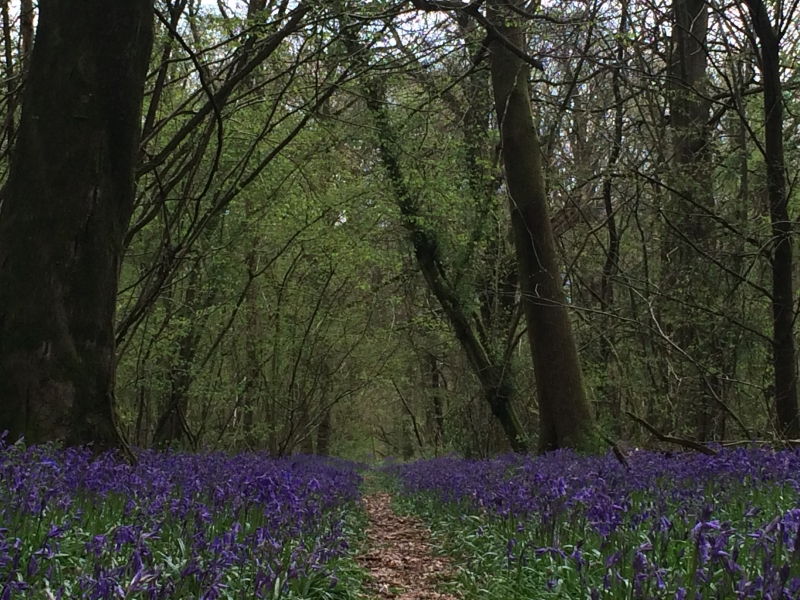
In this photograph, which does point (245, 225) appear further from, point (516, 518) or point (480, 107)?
point (516, 518)

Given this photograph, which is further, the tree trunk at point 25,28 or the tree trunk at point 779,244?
the tree trunk at point 779,244

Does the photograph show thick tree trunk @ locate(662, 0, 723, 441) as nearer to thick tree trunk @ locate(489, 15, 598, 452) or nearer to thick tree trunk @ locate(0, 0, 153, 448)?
thick tree trunk @ locate(489, 15, 598, 452)

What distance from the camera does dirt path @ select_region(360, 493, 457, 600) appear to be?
490 centimetres

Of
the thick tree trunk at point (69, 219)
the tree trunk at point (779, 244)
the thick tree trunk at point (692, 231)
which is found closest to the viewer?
the thick tree trunk at point (69, 219)

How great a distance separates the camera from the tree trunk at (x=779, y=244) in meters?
7.86

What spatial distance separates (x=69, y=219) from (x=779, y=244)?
7.77m

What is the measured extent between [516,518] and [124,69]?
5.11 metres

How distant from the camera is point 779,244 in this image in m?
7.99

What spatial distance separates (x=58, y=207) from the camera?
5488mm

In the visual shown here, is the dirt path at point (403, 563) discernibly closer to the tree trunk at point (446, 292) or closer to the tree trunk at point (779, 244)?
the tree trunk at point (779, 244)

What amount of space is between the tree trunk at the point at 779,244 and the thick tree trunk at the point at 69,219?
702 cm

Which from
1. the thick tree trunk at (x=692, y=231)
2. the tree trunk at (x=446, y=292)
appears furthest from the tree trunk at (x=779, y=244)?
the tree trunk at (x=446, y=292)

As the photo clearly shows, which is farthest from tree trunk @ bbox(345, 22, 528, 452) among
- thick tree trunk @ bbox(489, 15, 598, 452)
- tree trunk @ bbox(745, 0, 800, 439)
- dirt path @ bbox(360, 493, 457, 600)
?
tree trunk @ bbox(745, 0, 800, 439)

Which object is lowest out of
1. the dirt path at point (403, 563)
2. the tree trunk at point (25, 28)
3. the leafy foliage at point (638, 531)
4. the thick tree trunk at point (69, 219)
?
the dirt path at point (403, 563)
